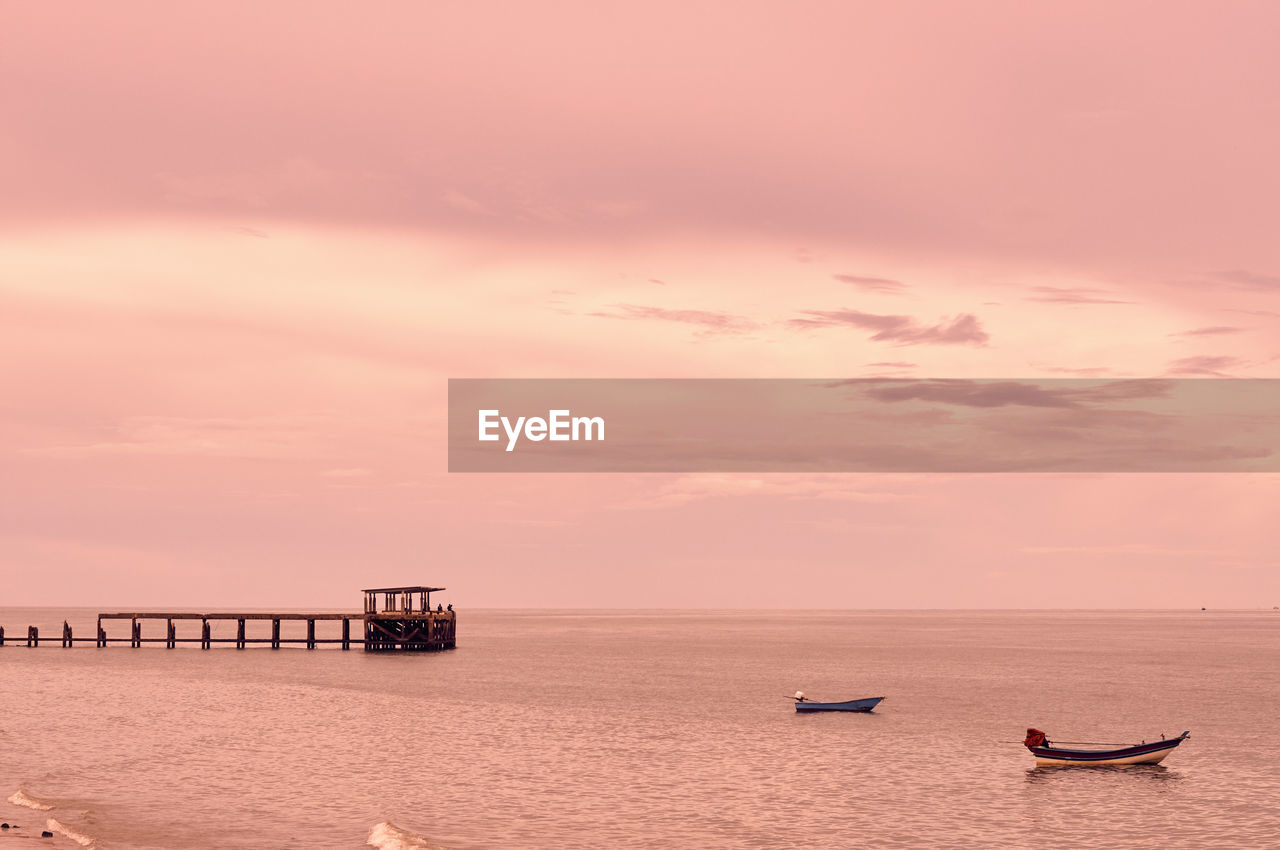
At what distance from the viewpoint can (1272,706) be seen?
79.7m

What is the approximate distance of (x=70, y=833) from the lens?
113 feet

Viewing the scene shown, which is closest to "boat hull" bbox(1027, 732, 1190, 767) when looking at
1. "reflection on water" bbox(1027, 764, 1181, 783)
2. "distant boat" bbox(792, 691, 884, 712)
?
"reflection on water" bbox(1027, 764, 1181, 783)

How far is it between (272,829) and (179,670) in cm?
7206

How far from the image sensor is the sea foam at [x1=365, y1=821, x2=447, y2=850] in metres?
33.9

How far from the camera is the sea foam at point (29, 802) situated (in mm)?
38641

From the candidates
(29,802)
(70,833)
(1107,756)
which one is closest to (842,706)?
(1107,756)

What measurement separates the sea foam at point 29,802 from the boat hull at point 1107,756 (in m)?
37.4

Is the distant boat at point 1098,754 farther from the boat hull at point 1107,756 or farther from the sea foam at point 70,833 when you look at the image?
the sea foam at point 70,833

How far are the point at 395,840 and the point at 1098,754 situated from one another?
1234 inches

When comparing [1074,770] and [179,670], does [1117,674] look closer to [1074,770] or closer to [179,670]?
[1074,770]

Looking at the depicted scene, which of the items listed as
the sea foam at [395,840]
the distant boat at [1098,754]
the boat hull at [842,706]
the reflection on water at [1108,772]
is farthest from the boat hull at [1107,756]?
the sea foam at [395,840]

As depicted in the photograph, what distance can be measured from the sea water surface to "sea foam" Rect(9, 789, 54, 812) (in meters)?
0.18

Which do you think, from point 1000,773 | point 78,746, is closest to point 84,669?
point 78,746

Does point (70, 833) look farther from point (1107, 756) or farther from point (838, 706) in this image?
point (838, 706)
